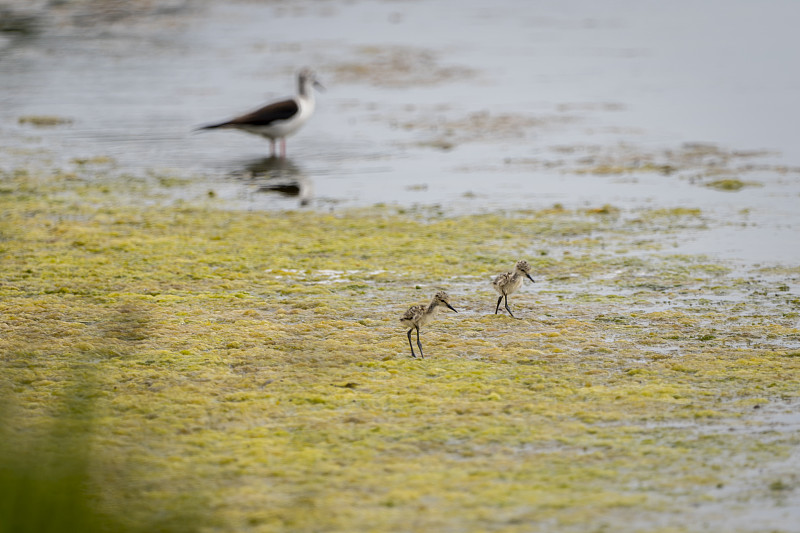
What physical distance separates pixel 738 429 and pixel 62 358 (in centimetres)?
402

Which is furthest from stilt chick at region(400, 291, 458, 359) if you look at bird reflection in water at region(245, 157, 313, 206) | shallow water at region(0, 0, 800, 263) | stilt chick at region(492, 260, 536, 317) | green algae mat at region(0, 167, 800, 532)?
bird reflection in water at region(245, 157, 313, 206)

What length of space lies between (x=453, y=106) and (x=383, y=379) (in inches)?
473

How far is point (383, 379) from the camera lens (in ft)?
20.4

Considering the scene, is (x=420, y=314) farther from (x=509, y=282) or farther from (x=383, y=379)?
(x=509, y=282)

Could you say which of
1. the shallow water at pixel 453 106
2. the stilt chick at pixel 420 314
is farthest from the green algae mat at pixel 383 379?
the shallow water at pixel 453 106

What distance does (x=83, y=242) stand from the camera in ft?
31.1

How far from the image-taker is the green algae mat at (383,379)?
15.0 ft

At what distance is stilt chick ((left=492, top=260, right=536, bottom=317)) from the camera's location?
7340mm

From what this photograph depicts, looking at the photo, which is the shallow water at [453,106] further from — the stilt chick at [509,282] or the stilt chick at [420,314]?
the stilt chick at [420,314]

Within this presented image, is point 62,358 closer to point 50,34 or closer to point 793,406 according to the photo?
point 793,406

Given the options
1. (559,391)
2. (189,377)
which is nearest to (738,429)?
(559,391)

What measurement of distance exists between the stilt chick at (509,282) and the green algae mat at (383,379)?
17cm

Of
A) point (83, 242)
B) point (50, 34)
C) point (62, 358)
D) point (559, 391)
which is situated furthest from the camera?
point (50, 34)

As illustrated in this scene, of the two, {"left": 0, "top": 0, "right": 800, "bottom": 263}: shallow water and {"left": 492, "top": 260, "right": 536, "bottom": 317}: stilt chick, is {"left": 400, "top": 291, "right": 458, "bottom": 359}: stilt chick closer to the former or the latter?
{"left": 492, "top": 260, "right": 536, "bottom": 317}: stilt chick
